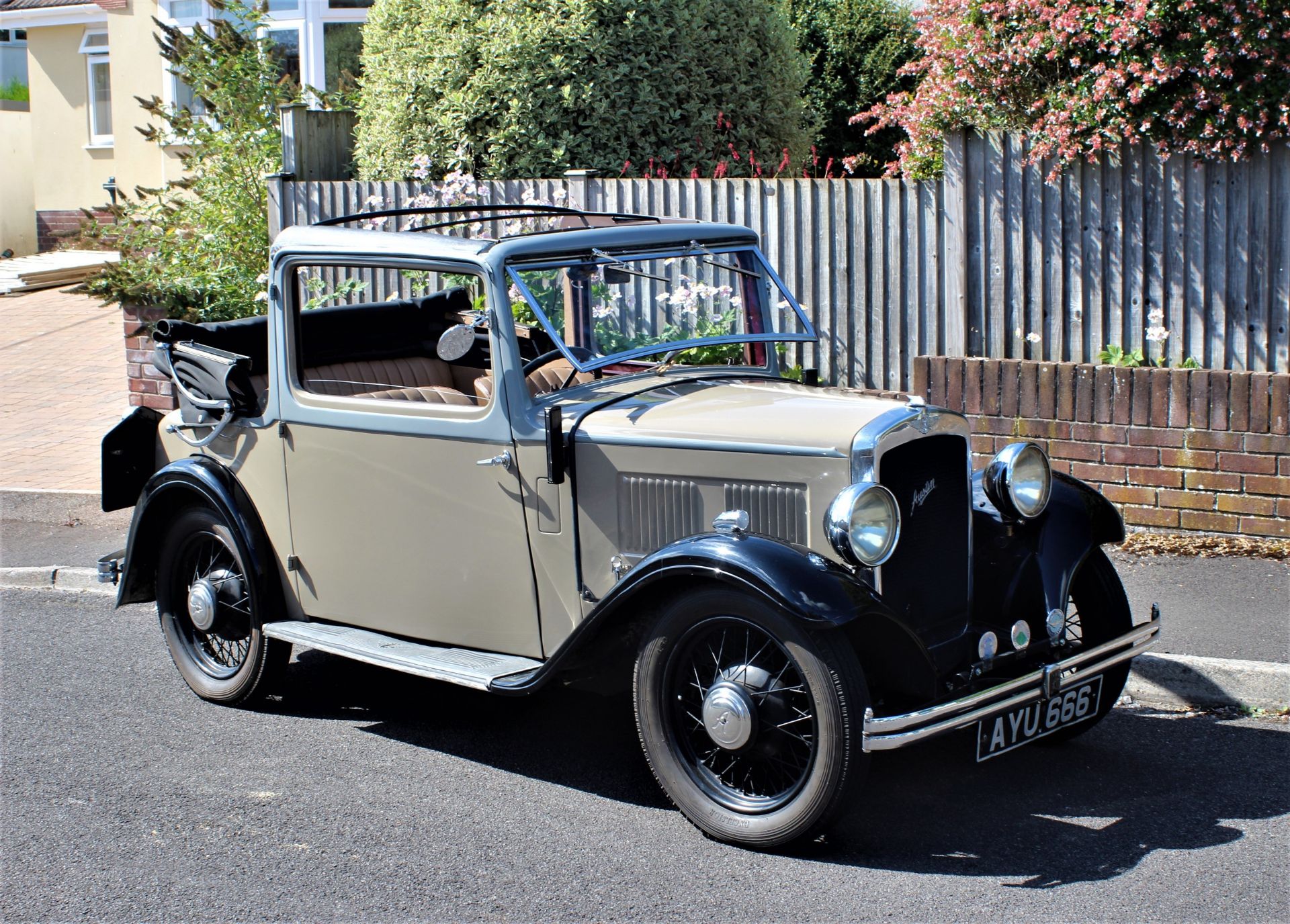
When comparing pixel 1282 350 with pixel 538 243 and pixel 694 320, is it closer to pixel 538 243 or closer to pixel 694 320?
pixel 694 320

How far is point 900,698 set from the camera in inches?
159

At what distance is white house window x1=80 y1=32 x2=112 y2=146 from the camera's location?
1948 centimetres

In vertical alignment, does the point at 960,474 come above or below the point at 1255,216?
below

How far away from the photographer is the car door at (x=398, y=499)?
14.9 feet

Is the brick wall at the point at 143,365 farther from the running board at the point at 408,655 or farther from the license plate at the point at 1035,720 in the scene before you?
the license plate at the point at 1035,720

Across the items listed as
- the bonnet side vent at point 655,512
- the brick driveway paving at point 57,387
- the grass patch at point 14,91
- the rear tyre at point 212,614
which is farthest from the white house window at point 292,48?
the grass patch at point 14,91

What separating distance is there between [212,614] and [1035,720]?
3.11 metres

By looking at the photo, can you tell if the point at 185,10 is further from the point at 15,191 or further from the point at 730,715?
the point at 730,715

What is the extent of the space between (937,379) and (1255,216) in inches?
70.3

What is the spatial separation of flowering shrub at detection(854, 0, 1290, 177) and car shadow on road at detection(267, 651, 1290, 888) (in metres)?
3.27

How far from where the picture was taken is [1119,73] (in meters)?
6.78

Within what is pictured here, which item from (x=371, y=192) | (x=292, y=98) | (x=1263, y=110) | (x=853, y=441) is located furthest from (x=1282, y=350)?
(x=292, y=98)

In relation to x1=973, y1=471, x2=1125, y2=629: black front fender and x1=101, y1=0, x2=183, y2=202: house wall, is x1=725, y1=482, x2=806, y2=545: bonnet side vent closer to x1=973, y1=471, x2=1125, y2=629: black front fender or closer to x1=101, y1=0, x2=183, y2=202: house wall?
x1=973, y1=471, x2=1125, y2=629: black front fender

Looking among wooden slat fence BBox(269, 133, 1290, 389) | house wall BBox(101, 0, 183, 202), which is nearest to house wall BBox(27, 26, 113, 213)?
house wall BBox(101, 0, 183, 202)
